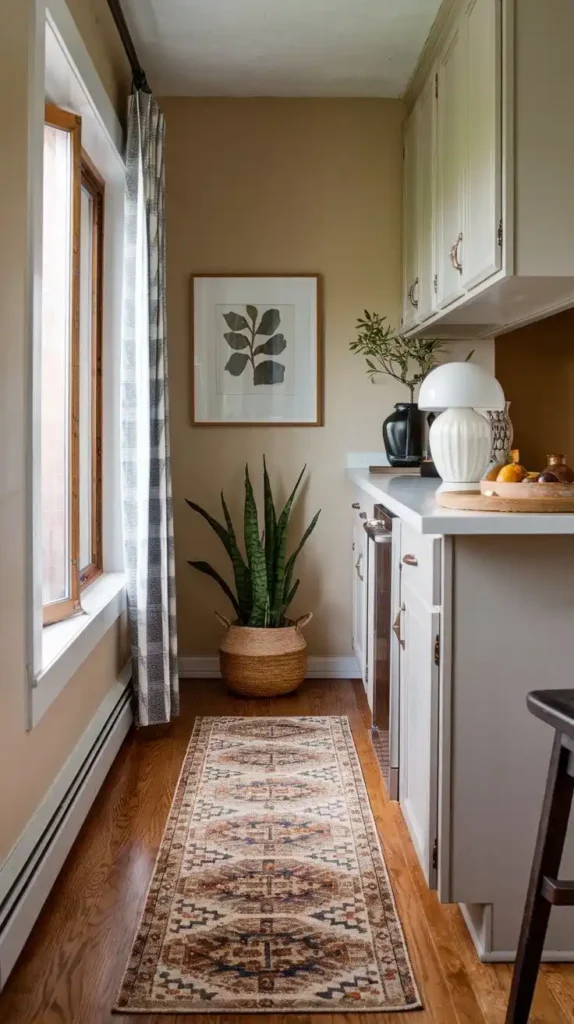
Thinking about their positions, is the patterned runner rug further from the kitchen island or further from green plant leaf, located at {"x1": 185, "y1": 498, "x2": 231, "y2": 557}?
green plant leaf, located at {"x1": 185, "y1": 498, "x2": 231, "y2": 557}

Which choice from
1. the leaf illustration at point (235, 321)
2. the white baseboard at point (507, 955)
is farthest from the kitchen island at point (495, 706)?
the leaf illustration at point (235, 321)

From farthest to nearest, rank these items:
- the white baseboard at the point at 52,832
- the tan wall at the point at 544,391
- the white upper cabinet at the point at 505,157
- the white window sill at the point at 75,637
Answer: the tan wall at the point at 544,391 < the white upper cabinet at the point at 505,157 < the white window sill at the point at 75,637 < the white baseboard at the point at 52,832

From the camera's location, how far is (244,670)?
3.81m

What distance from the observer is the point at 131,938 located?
6.59 ft

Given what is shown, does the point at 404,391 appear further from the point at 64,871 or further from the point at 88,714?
the point at 64,871

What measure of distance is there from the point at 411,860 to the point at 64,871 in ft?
2.85

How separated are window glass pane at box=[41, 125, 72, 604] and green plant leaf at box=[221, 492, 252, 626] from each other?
1231 millimetres

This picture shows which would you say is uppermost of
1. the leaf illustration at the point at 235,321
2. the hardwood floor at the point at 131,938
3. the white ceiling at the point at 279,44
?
the white ceiling at the point at 279,44

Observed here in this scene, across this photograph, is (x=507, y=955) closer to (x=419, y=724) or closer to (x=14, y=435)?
(x=419, y=724)

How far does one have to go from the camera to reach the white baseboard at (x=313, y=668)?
4199mm

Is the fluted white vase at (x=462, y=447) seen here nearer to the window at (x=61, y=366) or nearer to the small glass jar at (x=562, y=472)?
the small glass jar at (x=562, y=472)

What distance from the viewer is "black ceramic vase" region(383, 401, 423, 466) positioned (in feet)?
12.7

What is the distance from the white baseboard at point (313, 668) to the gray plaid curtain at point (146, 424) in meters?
0.75

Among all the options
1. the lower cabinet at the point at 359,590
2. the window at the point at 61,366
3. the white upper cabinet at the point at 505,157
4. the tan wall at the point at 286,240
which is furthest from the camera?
the tan wall at the point at 286,240
